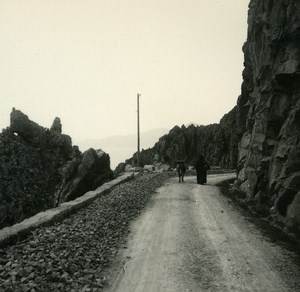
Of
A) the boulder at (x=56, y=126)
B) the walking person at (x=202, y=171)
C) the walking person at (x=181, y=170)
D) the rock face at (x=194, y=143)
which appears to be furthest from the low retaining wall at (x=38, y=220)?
the rock face at (x=194, y=143)

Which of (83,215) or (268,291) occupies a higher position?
(83,215)

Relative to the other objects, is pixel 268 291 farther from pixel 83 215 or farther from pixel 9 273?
pixel 83 215

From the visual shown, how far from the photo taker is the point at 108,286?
304 inches

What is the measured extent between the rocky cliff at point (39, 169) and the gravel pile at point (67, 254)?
1877 cm

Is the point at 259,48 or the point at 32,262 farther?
the point at 259,48

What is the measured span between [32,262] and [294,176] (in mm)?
10215

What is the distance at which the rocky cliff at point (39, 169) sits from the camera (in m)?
32.7

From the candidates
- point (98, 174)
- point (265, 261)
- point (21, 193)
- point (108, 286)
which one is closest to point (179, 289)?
point (108, 286)

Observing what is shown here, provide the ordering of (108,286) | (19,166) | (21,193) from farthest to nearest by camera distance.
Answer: (19,166) < (21,193) < (108,286)

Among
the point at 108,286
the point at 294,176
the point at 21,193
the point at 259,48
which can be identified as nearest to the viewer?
the point at 108,286

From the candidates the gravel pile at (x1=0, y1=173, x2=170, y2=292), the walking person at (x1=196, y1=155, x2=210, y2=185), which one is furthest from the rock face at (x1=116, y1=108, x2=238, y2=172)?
the gravel pile at (x1=0, y1=173, x2=170, y2=292)

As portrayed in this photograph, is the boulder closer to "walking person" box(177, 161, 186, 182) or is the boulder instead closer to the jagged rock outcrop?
the jagged rock outcrop

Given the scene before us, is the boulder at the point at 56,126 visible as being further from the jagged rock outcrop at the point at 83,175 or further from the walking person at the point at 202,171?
the walking person at the point at 202,171

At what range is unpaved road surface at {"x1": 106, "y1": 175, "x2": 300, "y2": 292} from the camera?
7.79m
